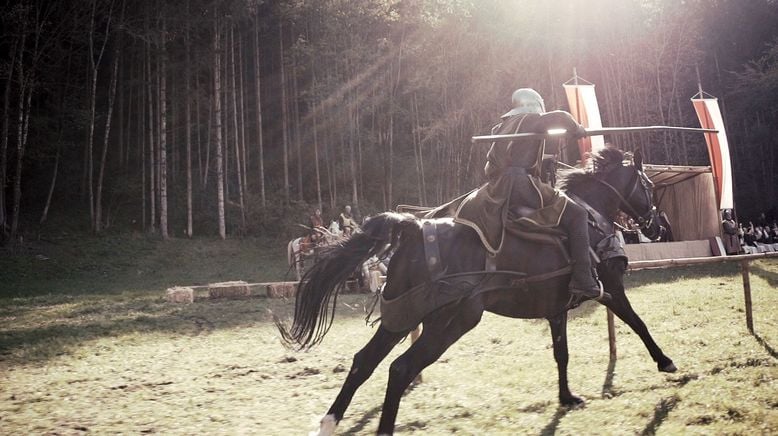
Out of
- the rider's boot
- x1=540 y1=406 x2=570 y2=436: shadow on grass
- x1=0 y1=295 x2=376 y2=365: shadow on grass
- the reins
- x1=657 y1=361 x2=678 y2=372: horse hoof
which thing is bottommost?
x1=540 y1=406 x2=570 y2=436: shadow on grass

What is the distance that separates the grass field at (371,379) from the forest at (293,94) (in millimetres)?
11689

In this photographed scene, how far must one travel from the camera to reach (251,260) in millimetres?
19312

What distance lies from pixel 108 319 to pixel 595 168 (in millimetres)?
7738

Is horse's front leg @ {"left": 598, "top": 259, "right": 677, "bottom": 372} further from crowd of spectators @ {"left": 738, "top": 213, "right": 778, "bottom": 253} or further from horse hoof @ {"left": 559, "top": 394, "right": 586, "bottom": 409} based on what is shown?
crowd of spectators @ {"left": 738, "top": 213, "right": 778, "bottom": 253}

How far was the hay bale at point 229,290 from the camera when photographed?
11.9 m

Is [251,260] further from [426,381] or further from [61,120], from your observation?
[426,381]

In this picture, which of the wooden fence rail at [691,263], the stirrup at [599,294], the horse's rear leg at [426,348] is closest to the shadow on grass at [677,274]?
the wooden fence rail at [691,263]

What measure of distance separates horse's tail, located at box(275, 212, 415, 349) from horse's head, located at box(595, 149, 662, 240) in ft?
6.83

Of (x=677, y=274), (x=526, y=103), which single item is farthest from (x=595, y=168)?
(x=677, y=274)

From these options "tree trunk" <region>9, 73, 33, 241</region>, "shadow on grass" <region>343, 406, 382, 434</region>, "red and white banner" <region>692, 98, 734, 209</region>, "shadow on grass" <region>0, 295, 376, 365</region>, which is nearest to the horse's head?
"shadow on grass" <region>343, 406, 382, 434</region>

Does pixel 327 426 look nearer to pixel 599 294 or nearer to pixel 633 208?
pixel 599 294

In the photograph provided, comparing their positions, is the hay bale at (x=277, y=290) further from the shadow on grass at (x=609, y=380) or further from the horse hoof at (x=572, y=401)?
the horse hoof at (x=572, y=401)

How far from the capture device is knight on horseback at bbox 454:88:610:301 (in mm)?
3861

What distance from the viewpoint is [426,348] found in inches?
139
